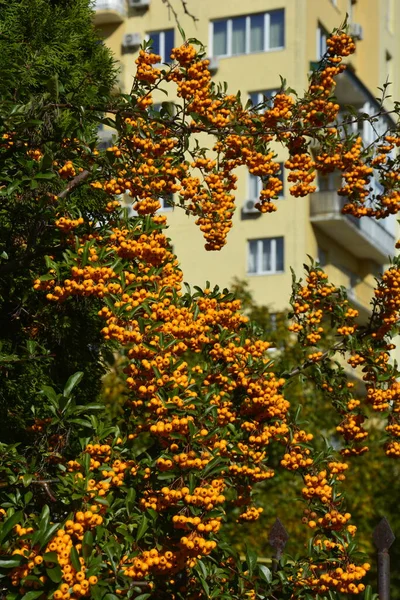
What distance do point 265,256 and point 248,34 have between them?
6812mm

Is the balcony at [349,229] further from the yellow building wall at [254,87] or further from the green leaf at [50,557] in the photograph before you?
the green leaf at [50,557]

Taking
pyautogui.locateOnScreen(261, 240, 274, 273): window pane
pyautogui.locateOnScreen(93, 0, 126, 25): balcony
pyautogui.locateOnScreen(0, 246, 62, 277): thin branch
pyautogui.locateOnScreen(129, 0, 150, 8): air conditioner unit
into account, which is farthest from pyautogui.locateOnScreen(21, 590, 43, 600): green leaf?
pyautogui.locateOnScreen(129, 0, 150, 8): air conditioner unit

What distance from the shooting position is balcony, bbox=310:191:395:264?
32969 mm

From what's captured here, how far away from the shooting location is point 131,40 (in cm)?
3416

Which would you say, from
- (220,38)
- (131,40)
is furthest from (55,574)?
(131,40)

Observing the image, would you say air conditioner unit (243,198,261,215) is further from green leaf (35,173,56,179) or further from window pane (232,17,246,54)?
green leaf (35,173,56,179)

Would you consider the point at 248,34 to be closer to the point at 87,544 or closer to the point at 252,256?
the point at 252,256

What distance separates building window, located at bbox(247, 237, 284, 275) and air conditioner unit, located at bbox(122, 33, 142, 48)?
7204 mm

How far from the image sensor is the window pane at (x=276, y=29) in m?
33.0

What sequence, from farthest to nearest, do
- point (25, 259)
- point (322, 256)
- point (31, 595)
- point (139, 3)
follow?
point (322, 256) < point (139, 3) < point (25, 259) < point (31, 595)

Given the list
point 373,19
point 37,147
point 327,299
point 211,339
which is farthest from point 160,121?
point 373,19

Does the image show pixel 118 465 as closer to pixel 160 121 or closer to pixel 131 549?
pixel 131 549

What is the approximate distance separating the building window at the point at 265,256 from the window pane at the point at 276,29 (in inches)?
232

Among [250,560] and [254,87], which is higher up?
[254,87]
